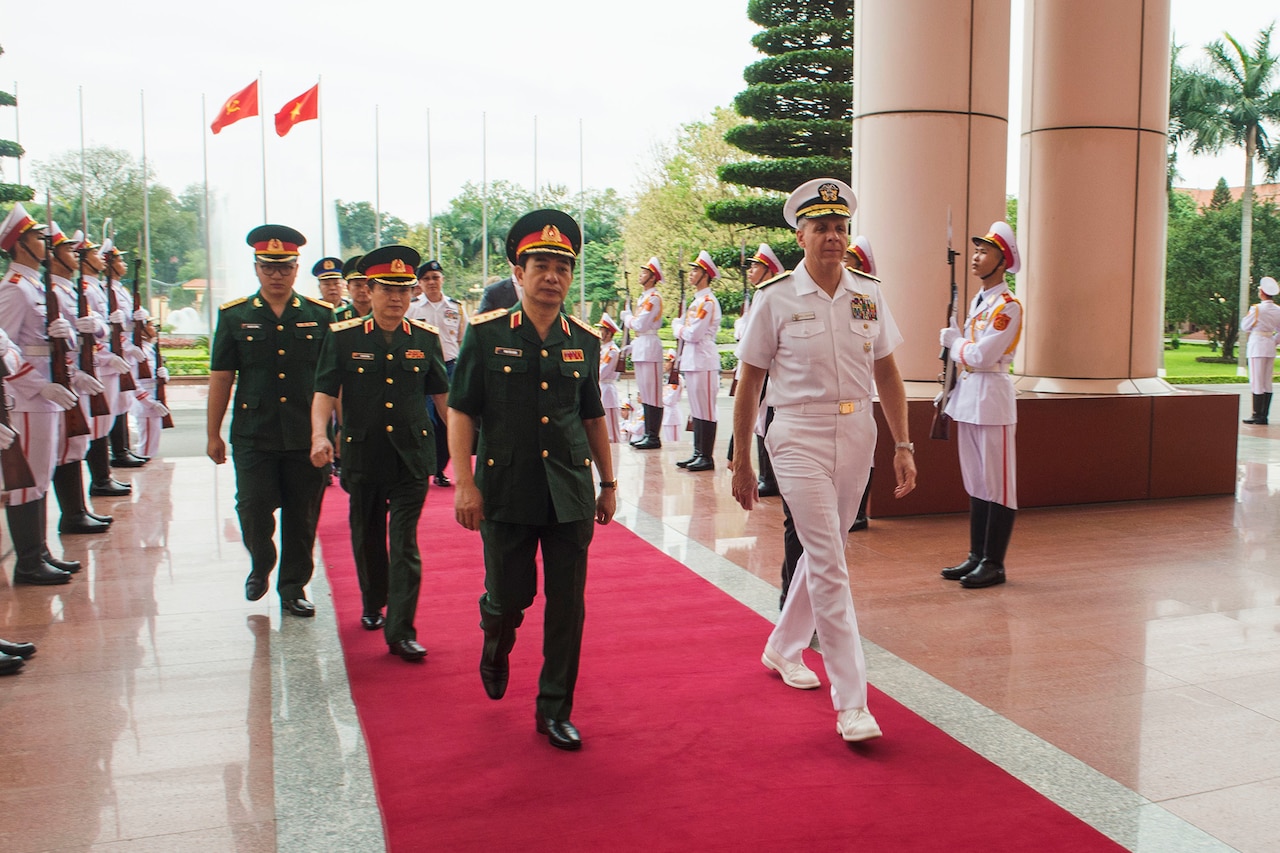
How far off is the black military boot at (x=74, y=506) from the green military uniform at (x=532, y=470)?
15.4 feet

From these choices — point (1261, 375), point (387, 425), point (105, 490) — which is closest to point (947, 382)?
point (387, 425)

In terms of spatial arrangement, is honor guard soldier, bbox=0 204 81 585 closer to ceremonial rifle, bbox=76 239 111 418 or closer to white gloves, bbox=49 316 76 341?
white gloves, bbox=49 316 76 341

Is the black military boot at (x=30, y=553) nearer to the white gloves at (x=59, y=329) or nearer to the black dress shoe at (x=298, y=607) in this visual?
the white gloves at (x=59, y=329)

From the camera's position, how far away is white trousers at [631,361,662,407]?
1163 centimetres

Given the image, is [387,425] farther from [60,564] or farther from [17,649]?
[60,564]

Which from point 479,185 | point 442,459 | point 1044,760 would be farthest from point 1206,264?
point 1044,760

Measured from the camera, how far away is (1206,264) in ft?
125

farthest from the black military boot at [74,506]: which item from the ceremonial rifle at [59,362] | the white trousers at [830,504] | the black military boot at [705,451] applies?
the white trousers at [830,504]

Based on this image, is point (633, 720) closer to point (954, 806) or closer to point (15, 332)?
point (954, 806)

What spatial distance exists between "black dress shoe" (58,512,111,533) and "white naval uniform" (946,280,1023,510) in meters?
5.58

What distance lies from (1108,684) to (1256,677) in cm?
65

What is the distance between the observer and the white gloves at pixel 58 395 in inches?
235

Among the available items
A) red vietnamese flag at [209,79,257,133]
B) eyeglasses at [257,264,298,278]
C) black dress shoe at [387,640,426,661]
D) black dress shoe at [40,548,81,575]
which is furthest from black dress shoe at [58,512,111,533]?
red vietnamese flag at [209,79,257,133]

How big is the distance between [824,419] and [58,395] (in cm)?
440
